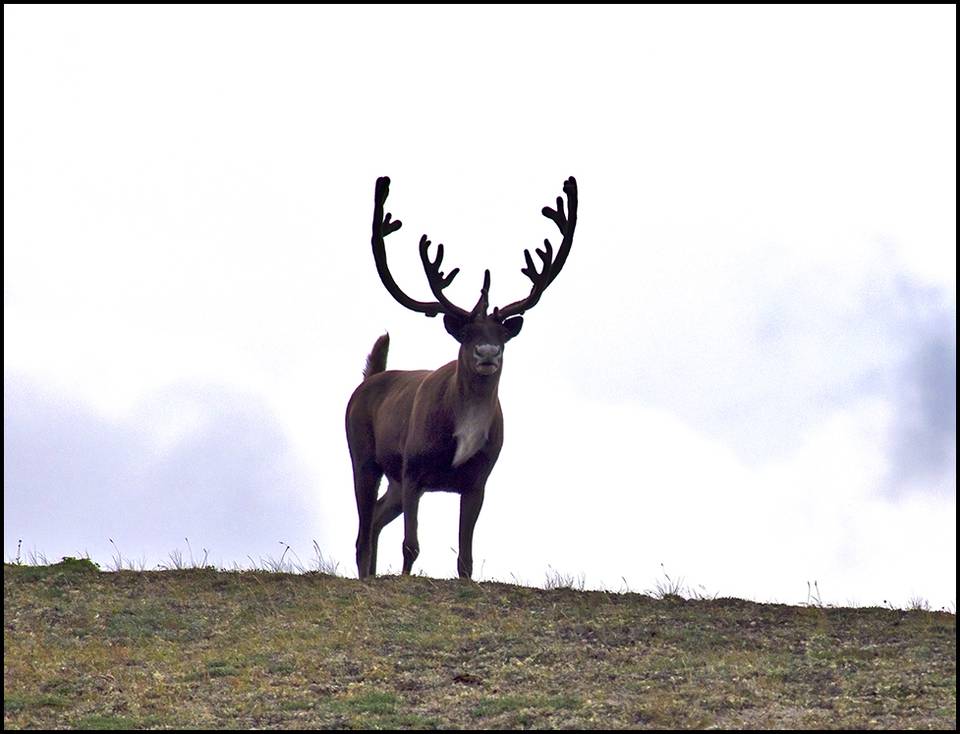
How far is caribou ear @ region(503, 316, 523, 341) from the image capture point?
1564 cm

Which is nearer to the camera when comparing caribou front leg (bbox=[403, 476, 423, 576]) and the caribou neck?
the caribou neck

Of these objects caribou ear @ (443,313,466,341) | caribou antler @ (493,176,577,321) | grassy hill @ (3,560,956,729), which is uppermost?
caribou antler @ (493,176,577,321)

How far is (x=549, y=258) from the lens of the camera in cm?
1647

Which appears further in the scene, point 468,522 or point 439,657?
point 468,522

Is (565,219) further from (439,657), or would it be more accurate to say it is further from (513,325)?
(439,657)

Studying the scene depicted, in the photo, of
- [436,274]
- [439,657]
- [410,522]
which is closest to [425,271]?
[436,274]

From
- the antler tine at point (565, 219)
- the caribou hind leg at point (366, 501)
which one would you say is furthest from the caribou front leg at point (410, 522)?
the antler tine at point (565, 219)

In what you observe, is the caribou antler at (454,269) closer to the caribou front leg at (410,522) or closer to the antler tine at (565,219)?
the antler tine at (565,219)

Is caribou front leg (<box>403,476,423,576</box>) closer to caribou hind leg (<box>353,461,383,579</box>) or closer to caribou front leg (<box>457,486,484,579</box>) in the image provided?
caribou front leg (<box>457,486,484,579</box>)

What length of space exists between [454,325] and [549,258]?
4.72 ft

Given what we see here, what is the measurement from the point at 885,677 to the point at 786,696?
2.88 feet

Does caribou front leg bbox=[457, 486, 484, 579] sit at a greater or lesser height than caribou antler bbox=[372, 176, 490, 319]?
lesser

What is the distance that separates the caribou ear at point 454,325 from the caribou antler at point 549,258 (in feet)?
1.24

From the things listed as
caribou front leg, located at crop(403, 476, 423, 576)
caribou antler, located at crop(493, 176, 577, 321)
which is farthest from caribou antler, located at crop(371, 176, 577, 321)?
caribou front leg, located at crop(403, 476, 423, 576)
